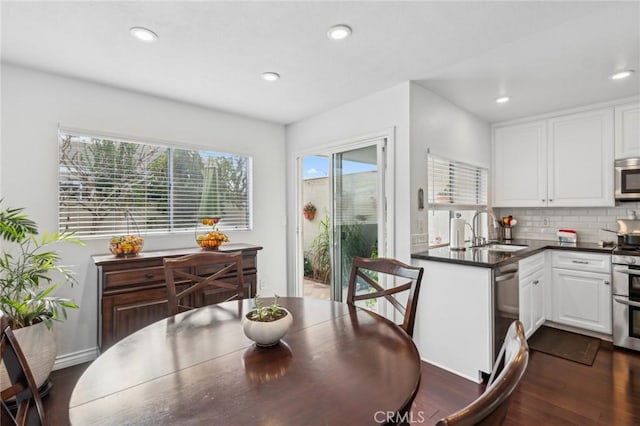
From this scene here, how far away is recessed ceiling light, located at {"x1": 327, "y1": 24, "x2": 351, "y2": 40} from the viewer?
1.96 m

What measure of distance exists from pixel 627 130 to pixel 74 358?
5.76 m

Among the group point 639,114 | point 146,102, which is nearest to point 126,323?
point 146,102

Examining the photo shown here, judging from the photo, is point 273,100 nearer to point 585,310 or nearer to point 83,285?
point 83,285

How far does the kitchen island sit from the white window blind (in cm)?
Answer: 62

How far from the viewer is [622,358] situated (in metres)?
2.72

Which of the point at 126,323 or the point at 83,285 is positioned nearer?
the point at 126,323

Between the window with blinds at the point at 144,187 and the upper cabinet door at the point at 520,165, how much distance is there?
328 centimetres

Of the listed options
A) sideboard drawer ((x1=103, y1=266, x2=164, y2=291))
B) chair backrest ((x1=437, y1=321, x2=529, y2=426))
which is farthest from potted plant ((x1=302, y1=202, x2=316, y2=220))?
chair backrest ((x1=437, y1=321, x2=529, y2=426))

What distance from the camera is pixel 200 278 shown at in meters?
1.94

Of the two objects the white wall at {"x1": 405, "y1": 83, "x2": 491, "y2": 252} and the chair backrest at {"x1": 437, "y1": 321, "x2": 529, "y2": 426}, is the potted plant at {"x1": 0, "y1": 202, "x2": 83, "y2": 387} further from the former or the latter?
the white wall at {"x1": 405, "y1": 83, "x2": 491, "y2": 252}

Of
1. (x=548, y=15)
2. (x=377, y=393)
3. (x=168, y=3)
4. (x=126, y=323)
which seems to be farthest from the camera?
(x=126, y=323)

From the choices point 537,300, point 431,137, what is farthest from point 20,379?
point 537,300

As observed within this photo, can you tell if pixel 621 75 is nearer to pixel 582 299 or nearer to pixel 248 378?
pixel 582 299

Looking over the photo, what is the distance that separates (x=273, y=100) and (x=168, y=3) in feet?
5.18
